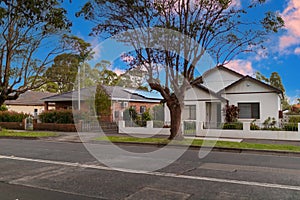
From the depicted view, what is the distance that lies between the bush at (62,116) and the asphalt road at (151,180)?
43.7 ft

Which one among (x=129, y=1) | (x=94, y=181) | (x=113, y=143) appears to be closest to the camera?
(x=94, y=181)

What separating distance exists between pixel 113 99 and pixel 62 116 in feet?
20.0

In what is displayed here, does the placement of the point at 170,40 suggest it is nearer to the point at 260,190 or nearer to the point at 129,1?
the point at 129,1

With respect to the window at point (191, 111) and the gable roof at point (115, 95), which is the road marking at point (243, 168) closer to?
the window at point (191, 111)

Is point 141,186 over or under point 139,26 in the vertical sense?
under

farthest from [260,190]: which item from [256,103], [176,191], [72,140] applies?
[256,103]

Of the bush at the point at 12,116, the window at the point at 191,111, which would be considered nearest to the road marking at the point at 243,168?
Result: the window at the point at 191,111

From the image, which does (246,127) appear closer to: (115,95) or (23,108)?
(115,95)

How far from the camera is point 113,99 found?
28.6m

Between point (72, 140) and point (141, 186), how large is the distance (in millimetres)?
11548

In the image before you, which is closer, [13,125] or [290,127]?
[290,127]

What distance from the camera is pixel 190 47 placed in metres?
15.3

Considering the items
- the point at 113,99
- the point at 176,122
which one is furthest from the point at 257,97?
the point at 113,99

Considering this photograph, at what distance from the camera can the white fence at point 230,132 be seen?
16578mm
